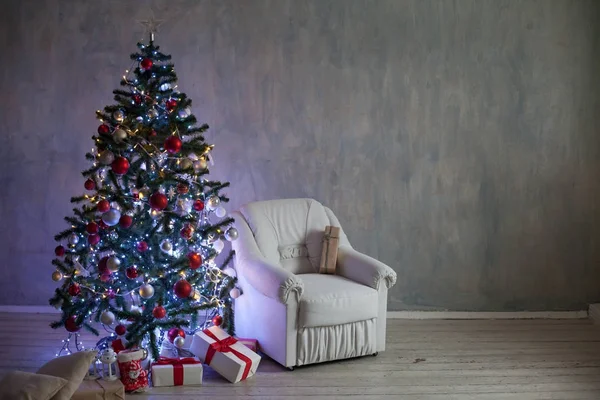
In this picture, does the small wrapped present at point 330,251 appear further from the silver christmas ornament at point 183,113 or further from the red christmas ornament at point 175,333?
the silver christmas ornament at point 183,113

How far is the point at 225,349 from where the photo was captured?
4309 millimetres

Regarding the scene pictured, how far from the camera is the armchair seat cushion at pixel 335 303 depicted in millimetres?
4348

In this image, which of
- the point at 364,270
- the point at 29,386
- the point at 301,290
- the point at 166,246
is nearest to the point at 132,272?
the point at 166,246

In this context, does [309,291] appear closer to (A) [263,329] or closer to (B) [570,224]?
(A) [263,329]

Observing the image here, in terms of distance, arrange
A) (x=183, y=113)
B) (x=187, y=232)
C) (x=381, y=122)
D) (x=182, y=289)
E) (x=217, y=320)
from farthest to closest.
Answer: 1. (x=381, y=122)
2. (x=217, y=320)
3. (x=183, y=113)
4. (x=187, y=232)
5. (x=182, y=289)

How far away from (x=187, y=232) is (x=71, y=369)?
1.31m

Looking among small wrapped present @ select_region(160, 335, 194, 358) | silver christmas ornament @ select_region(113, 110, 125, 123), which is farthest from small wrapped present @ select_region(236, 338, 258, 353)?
silver christmas ornament @ select_region(113, 110, 125, 123)

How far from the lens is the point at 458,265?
554 centimetres

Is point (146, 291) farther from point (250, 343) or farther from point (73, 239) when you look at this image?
point (250, 343)

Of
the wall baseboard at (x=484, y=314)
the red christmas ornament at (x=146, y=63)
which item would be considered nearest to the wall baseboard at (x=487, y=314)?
the wall baseboard at (x=484, y=314)

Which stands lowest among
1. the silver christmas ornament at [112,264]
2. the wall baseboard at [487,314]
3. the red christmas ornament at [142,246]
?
the wall baseboard at [487,314]

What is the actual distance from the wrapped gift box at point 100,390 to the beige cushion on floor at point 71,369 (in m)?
0.37

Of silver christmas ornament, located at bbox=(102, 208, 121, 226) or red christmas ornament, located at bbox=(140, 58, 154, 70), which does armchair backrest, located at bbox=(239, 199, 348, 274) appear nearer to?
silver christmas ornament, located at bbox=(102, 208, 121, 226)

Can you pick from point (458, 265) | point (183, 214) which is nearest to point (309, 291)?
point (183, 214)
